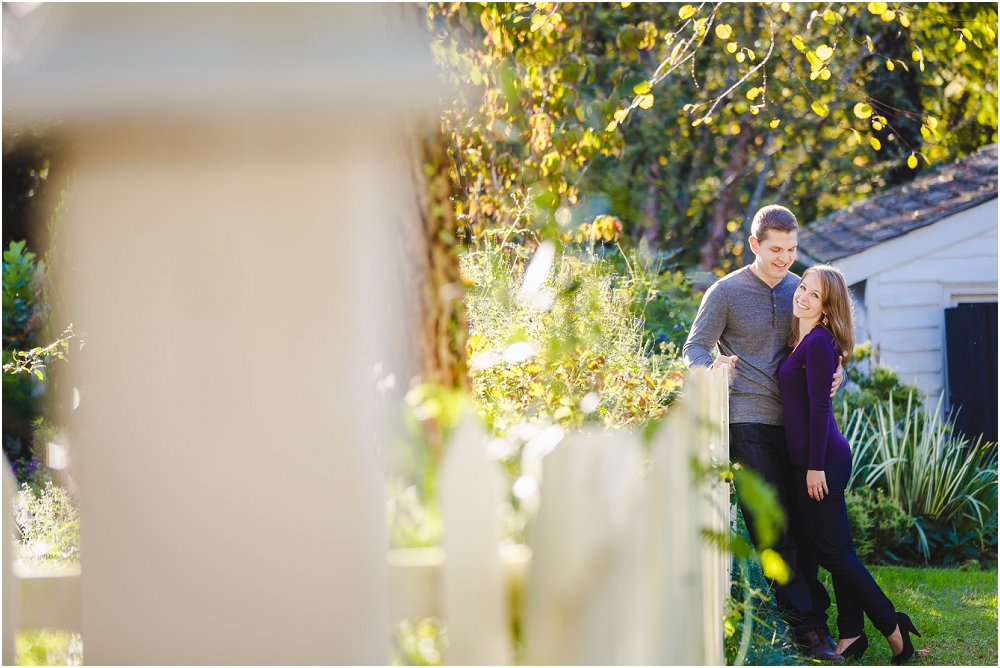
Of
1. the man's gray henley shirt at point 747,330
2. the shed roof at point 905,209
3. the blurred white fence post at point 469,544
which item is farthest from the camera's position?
the shed roof at point 905,209

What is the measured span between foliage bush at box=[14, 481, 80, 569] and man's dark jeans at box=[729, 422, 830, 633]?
2665 millimetres

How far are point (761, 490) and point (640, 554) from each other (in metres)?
0.38

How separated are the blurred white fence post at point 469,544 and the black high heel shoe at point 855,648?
9.41 feet

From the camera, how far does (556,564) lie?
4.32 ft

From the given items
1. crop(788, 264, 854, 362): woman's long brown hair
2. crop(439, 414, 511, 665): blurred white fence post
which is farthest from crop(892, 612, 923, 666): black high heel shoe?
crop(439, 414, 511, 665): blurred white fence post

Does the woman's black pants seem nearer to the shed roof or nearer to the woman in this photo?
the woman

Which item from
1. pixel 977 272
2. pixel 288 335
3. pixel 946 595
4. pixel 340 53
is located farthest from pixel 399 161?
pixel 977 272

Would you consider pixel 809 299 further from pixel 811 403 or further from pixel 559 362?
pixel 559 362

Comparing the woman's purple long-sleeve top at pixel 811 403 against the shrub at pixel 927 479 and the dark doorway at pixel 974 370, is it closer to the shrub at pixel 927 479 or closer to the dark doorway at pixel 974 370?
the shrub at pixel 927 479

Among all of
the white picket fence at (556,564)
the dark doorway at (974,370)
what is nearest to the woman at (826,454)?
the white picket fence at (556,564)

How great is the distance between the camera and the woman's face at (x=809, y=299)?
3498mm

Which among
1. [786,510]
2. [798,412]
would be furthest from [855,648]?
[798,412]

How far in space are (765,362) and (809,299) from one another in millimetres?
359

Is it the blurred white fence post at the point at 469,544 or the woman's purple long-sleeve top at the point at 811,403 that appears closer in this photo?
the blurred white fence post at the point at 469,544
